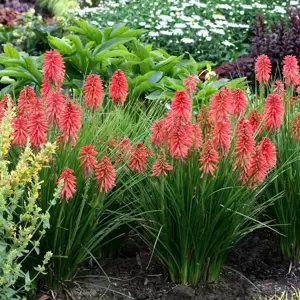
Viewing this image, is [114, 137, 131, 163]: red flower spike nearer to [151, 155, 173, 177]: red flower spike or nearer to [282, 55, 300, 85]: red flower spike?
[151, 155, 173, 177]: red flower spike

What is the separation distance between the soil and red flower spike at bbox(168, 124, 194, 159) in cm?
68

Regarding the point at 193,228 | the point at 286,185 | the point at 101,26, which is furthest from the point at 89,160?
the point at 101,26

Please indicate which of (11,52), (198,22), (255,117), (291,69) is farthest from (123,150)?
A: (198,22)

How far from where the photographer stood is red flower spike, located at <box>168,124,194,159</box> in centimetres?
316

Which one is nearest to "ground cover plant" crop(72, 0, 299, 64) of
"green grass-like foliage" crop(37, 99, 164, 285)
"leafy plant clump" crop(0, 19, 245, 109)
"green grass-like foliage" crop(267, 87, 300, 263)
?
"leafy plant clump" crop(0, 19, 245, 109)

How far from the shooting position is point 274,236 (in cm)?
395

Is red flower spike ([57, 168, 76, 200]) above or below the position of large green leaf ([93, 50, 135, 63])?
below

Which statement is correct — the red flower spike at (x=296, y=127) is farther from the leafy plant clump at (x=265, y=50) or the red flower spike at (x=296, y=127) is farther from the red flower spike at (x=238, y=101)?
the leafy plant clump at (x=265, y=50)

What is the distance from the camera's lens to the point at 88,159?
308cm

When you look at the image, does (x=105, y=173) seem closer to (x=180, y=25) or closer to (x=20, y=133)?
(x=20, y=133)

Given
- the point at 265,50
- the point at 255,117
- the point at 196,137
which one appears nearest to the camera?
the point at 196,137

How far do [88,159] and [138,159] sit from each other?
32 centimetres

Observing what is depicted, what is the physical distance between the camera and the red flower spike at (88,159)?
3.09 metres

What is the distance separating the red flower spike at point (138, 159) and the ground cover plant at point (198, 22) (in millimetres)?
5965
